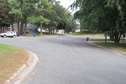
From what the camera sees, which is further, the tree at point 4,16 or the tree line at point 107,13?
the tree at point 4,16

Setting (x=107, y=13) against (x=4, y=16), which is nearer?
(x=107, y=13)

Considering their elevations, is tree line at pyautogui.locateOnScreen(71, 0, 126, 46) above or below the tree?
below

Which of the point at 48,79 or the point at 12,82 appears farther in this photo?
the point at 48,79

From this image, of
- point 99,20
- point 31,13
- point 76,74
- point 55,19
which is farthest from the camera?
point 55,19

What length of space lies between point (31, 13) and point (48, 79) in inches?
1660

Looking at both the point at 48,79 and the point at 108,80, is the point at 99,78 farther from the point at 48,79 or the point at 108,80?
the point at 48,79

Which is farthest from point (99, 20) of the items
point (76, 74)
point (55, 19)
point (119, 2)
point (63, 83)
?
point (55, 19)

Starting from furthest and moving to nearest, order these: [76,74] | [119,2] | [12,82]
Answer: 1. [119,2]
2. [76,74]
3. [12,82]

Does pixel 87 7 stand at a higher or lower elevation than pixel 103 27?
higher

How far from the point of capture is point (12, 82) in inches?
207

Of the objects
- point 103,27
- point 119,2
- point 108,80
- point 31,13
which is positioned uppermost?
point 31,13

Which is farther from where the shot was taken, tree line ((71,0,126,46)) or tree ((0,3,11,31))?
tree ((0,3,11,31))

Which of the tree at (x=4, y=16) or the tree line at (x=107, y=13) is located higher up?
the tree at (x=4, y=16)

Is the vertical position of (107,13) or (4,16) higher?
(4,16)
